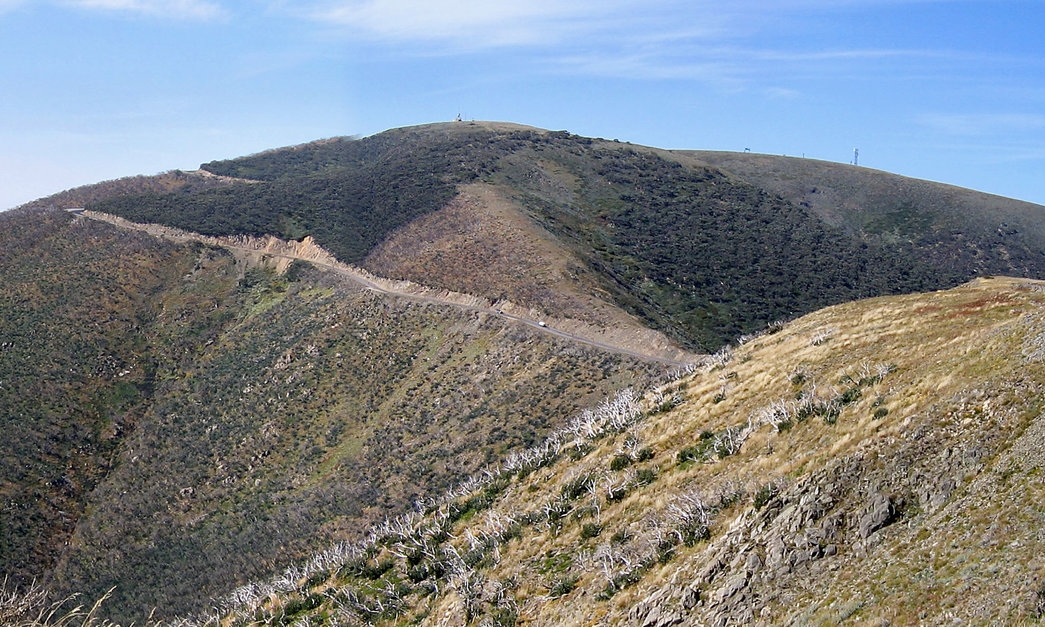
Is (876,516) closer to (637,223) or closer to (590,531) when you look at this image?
(590,531)

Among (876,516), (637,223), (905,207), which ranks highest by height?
(905,207)

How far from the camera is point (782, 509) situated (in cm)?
1004

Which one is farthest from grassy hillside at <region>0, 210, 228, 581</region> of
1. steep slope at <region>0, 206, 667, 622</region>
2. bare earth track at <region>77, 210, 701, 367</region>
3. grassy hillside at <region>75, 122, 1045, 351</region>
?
grassy hillside at <region>75, 122, 1045, 351</region>

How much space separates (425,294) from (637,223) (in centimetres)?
2936

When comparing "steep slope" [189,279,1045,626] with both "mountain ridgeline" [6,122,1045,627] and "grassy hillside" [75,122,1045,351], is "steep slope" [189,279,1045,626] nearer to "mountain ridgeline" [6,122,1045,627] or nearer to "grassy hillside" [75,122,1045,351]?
"mountain ridgeline" [6,122,1045,627]

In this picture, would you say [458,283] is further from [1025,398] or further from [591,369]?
[1025,398]

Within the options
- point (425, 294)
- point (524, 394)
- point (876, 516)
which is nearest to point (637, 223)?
point (425, 294)

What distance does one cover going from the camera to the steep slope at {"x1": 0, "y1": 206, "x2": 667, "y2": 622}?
30.8 meters

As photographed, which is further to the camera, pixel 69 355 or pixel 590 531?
pixel 69 355

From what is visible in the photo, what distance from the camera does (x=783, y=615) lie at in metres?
8.59

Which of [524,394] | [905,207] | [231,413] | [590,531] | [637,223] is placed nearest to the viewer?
[590,531]

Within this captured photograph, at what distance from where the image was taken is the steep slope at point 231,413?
1214 inches

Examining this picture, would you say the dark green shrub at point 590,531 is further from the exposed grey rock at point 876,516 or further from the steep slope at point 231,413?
the steep slope at point 231,413

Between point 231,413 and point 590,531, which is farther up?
point 590,531
